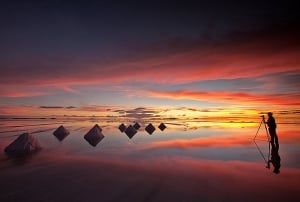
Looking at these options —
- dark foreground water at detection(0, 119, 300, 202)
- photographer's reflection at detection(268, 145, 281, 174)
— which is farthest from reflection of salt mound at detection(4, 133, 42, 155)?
photographer's reflection at detection(268, 145, 281, 174)

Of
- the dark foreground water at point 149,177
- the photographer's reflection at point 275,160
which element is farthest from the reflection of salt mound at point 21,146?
the photographer's reflection at point 275,160

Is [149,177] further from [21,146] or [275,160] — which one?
[21,146]

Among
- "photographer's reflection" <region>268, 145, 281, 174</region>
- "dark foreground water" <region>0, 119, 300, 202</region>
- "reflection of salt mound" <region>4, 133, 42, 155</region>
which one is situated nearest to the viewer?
"dark foreground water" <region>0, 119, 300, 202</region>

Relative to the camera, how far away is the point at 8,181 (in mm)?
12688

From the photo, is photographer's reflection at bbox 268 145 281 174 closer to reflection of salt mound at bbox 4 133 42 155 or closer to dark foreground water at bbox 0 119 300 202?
dark foreground water at bbox 0 119 300 202

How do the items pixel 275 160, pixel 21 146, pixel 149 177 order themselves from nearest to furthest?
pixel 149 177 → pixel 275 160 → pixel 21 146

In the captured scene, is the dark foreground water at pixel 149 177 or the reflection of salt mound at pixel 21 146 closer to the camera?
the dark foreground water at pixel 149 177

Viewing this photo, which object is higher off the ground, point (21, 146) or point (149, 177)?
point (21, 146)

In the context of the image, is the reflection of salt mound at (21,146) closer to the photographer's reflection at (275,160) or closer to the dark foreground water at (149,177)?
the dark foreground water at (149,177)

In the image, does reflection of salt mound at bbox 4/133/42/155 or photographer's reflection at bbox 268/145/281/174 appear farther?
reflection of salt mound at bbox 4/133/42/155

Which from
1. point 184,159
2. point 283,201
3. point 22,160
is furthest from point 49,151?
point 283,201

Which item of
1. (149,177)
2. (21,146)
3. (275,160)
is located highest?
(275,160)

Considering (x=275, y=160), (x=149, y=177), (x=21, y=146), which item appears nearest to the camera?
(x=149, y=177)

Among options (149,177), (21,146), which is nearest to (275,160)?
(149,177)
